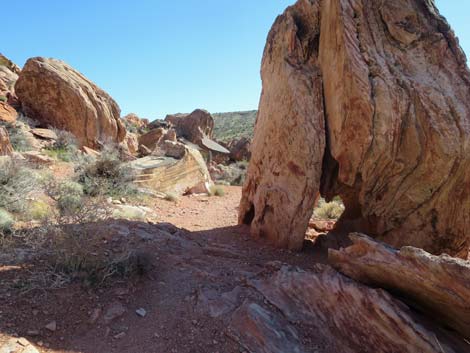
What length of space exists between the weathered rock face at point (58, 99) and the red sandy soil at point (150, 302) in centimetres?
1042

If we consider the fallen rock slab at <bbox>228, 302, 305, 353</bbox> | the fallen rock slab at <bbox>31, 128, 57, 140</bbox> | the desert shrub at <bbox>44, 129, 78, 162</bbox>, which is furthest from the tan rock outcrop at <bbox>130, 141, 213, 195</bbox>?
the fallen rock slab at <bbox>228, 302, 305, 353</bbox>

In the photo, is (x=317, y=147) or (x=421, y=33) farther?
(x=317, y=147)

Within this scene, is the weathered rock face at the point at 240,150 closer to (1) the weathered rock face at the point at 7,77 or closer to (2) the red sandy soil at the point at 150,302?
(1) the weathered rock face at the point at 7,77

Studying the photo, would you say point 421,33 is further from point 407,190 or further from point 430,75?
point 407,190

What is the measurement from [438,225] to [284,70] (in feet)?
10.9

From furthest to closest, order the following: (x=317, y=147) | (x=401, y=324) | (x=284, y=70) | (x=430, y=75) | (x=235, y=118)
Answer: (x=235, y=118)
(x=284, y=70)
(x=317, y=147)
(x=430, y=75)
(x=401, y=324)

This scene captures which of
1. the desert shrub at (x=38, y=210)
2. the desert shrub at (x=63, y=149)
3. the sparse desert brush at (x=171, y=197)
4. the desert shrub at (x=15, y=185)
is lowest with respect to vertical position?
the sparse desert brush at (x=171, y=197)

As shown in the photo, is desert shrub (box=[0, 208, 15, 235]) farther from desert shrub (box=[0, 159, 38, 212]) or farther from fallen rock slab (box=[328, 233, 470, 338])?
fallen rock slab (box=[328, 233, 470, 338])

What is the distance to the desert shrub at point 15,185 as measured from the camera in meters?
5.01

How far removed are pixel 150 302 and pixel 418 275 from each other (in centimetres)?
246

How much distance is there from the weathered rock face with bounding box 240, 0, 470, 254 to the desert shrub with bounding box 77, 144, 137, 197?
4.50m

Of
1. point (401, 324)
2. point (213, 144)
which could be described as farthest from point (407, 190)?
point (213, 144)

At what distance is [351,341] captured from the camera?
269 centimetres

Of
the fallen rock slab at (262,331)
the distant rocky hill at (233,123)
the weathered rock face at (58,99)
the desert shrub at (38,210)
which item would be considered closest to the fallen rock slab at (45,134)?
the weathered rock face at (58,99)
